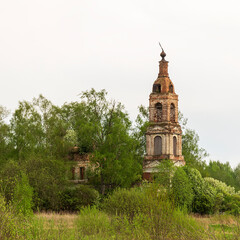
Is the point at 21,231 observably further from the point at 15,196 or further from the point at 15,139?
the point at 15,139

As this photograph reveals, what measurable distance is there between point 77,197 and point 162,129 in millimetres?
15294

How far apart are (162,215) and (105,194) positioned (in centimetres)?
2599

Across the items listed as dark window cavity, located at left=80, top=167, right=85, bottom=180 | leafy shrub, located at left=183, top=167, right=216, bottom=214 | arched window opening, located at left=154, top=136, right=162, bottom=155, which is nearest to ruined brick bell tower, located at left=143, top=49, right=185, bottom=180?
arched window opening, located at left=154, top=136, right=162, bottom=155

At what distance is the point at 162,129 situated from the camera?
56.9 m

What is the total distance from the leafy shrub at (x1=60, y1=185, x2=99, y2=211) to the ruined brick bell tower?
11.1 metres

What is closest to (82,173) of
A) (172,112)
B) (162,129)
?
(162,129)

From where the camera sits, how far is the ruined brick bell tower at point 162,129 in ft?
185

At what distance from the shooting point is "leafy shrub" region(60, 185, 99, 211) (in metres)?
45.1

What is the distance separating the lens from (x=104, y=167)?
159 ft

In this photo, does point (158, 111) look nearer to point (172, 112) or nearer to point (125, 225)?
point (172, 112)

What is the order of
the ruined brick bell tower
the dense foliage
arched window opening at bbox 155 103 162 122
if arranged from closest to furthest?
the dense foliage < the ruined brick bell tower < arched window opening at bbox 155 103 162 122

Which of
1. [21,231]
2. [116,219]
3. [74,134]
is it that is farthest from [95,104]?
[21,231]

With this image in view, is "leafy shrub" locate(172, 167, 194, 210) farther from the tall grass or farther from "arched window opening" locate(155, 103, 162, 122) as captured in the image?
the tall grass

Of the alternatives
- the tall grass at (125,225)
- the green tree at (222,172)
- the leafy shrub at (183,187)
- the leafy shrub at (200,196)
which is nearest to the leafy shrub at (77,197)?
the leafy shrub at (183,187)
